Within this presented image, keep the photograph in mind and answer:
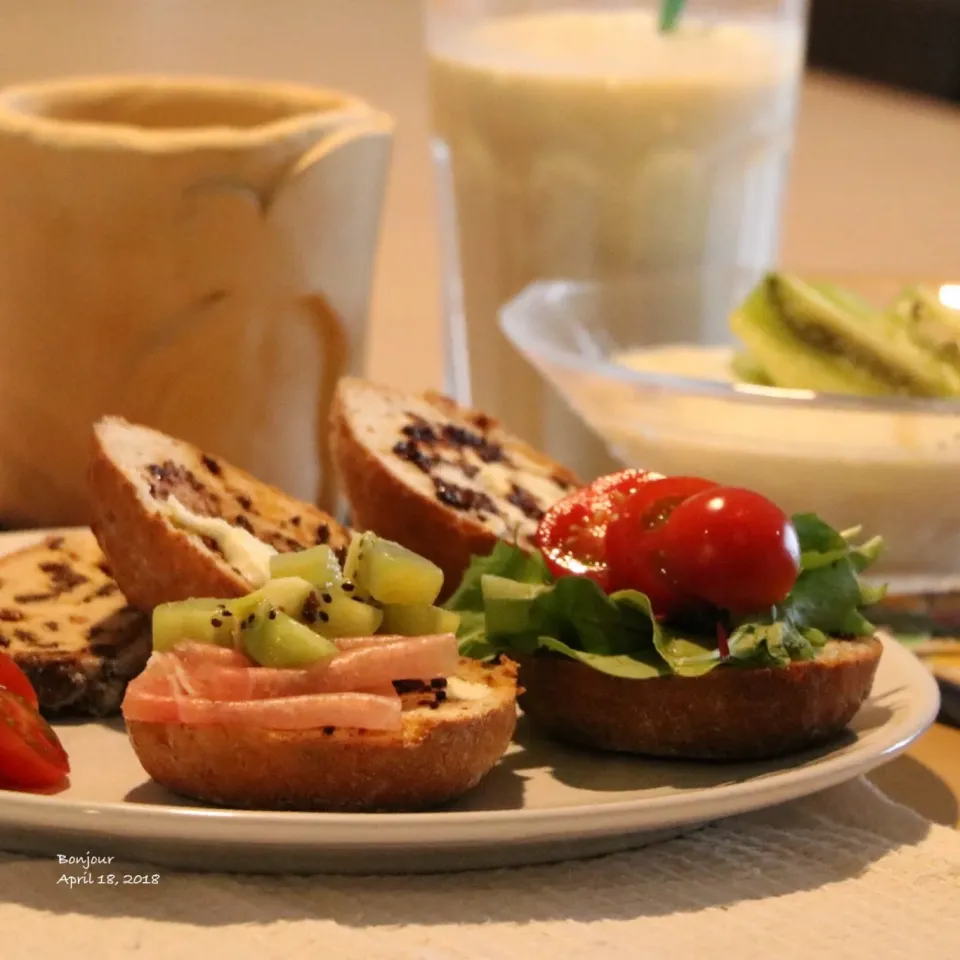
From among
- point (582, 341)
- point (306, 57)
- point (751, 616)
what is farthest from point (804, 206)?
point (751, 616)

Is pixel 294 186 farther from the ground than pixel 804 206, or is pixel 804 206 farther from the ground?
pixel 294 186

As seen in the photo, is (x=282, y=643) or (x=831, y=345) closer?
(x=282, y=643)

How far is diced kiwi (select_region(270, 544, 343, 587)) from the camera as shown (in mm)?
1146

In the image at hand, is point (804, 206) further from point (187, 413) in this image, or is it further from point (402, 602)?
point (402, 602)

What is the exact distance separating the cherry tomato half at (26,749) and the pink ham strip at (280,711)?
73 millimetres

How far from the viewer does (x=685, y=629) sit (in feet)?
4.05

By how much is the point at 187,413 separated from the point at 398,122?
158 centimetres

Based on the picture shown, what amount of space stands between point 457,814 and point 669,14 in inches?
59.0

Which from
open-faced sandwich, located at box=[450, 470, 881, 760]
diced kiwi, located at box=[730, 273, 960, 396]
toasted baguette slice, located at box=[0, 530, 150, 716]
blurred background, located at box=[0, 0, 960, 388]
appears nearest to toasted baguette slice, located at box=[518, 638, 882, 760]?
open-faced sandwich, located at box=[450, 470, 881, 760]

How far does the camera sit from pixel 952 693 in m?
1.40

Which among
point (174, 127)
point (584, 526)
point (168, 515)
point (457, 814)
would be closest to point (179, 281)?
point (174, 127)

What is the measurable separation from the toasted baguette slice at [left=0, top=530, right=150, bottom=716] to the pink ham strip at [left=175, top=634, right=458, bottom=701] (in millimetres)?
196

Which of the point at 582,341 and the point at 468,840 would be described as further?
the point at 582,341

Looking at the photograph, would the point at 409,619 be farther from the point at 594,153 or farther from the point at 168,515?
the point at 594,153
